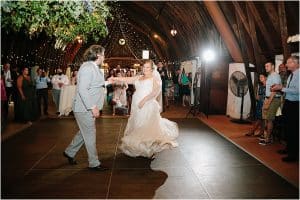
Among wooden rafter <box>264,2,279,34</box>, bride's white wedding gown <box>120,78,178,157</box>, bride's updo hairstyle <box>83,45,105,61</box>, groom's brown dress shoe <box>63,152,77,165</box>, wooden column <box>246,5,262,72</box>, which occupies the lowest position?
groom's brown dress shoe <box>63,152,77,165</box>

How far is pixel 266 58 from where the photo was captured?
10.8 metres

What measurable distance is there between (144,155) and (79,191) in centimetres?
174

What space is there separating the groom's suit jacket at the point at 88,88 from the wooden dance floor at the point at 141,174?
105cm

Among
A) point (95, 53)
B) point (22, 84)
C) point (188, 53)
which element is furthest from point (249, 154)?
point (188, 53)

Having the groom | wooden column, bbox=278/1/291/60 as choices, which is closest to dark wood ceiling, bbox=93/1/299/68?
wooden column, bbox=278/1/291/60

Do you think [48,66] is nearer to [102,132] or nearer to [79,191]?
[102,132]

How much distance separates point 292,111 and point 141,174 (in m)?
2.85

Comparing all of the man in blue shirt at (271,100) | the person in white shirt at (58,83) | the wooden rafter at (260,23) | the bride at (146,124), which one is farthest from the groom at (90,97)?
the person in white shirt at (58,83)

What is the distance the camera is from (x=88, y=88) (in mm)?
5578

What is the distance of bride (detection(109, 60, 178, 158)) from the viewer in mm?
6289

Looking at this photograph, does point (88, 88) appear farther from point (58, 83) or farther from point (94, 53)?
point (58, 83)

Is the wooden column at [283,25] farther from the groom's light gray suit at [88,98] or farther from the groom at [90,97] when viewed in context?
the groom's light gray suit at [88,98]

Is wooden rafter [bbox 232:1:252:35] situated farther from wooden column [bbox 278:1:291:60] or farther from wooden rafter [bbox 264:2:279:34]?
wooden column [bbox 278:1:291:60]

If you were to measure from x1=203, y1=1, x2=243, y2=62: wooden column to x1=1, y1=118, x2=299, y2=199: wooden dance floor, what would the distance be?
15.0ft
